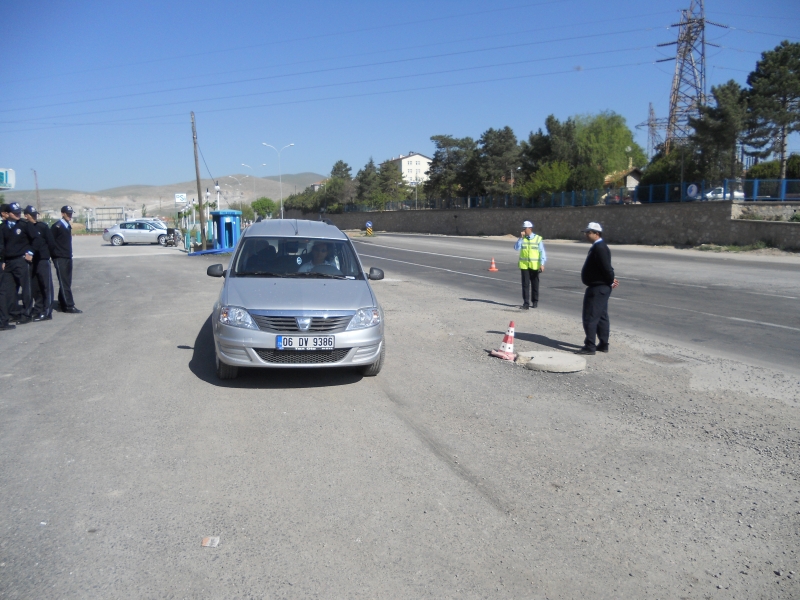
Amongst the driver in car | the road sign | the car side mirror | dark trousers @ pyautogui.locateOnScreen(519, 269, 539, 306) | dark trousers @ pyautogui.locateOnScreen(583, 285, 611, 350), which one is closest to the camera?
the driver in car

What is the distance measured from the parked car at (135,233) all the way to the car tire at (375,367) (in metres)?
41.2

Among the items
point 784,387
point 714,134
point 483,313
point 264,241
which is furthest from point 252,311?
point 714,134

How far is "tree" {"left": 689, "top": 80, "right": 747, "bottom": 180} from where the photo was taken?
38.9 meters

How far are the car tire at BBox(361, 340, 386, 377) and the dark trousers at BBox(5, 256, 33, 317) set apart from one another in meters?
6.71

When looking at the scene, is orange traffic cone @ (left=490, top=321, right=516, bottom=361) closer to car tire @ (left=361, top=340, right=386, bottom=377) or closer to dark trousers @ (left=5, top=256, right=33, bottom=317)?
car tire @ (left=361, top=340, right=386, bottom=377)

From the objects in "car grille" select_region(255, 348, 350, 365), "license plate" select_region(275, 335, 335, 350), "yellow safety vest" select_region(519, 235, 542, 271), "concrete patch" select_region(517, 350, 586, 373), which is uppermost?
"yellow safety vest" select_region(519, 235, 542, 271)

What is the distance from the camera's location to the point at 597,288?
28.3ft

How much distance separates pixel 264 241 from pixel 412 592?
571 cm

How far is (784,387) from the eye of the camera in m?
7.18

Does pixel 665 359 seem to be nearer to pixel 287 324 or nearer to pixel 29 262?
pixel 287 324

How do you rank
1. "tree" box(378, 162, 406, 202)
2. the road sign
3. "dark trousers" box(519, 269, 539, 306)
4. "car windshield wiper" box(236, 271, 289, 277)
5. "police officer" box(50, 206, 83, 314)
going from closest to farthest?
"car windshield wiper" box(236, 271, 289, 277) < "police officer" box(50, 206, 83, 314) < "dark trousers" box(519, 269, 539, 306) < the road sign < "tree" box(378, 162, 406, 202)

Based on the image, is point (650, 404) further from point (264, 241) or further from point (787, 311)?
point (787, 311)

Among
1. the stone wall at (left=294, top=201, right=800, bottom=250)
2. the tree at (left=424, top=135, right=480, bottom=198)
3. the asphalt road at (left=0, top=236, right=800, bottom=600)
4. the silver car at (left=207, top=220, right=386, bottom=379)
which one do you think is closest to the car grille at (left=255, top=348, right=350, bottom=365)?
the silver car at (left=207, top=220, right=386, bottom=379)

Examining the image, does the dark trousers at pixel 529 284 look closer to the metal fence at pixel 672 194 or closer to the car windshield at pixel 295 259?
the car windshield at pixel 295 259
